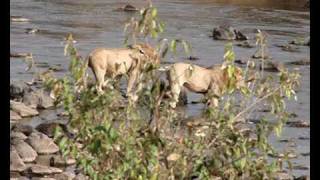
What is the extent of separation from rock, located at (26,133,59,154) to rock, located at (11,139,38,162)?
0.10 meters

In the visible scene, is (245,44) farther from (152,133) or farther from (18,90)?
(152,133)

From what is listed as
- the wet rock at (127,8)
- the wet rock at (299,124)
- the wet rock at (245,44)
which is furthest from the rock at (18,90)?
the wet rock at (127,8)

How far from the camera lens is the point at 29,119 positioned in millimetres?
13289

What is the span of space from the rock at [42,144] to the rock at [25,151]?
0.32ft

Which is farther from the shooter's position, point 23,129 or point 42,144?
point 23,129

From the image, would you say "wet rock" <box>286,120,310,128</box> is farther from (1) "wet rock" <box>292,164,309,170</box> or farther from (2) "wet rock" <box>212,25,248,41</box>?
(2) "wet rock" <box>212,25,248,41</box>

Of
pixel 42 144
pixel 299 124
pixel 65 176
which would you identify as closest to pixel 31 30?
pixel 299 124

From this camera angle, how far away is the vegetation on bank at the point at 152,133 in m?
5.55

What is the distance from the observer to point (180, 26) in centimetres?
2659

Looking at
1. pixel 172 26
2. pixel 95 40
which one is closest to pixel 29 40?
pixel 95 40

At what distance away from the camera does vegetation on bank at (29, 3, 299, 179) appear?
5.55 meters

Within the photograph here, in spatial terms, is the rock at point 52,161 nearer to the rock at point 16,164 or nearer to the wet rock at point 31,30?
the rock at point 16,164

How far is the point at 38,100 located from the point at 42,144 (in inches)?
119

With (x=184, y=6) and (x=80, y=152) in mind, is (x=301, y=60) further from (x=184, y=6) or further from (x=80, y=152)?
(x=80, y=152)
